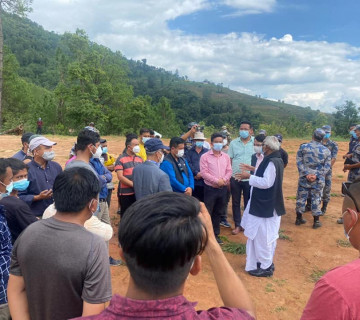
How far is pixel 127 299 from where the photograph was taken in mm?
887

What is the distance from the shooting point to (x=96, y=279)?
1.62m

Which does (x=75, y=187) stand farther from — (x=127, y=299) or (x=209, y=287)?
(x=209, y=287)

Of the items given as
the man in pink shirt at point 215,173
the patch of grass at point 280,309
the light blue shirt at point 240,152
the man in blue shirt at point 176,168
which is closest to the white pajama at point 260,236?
the patch of grass at point 280,309

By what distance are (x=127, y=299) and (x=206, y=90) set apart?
99086 mm

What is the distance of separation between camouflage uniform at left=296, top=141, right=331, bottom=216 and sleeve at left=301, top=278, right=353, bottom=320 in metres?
5.02

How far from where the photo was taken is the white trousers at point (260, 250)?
4148 mm

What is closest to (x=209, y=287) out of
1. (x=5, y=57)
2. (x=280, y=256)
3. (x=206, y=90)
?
(x=280, y=256)

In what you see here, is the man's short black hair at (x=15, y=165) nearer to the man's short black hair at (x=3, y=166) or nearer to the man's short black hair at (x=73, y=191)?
the man's short black hair at (x=3, y=166)

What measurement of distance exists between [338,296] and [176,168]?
143 inches

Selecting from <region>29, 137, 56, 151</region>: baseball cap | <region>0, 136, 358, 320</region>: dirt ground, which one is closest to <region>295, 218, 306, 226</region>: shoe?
<region>0, 136, 358, 320</region>: dirt ground

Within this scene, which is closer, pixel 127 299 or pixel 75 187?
pixel 127 299

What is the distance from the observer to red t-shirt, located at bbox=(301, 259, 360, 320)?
3.52 feet

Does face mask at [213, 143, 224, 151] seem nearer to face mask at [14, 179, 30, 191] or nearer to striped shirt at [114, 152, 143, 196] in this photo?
striped shirt at [114, 152, 143, 196]

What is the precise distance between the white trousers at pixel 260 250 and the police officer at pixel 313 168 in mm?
2157
